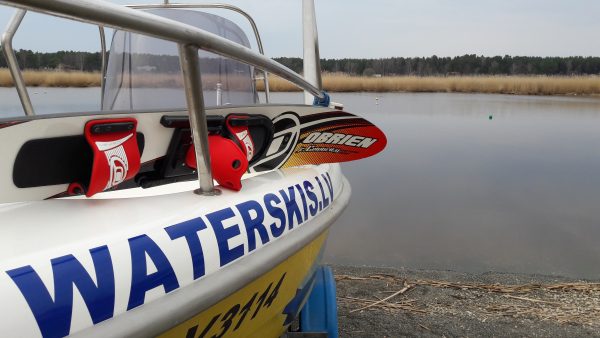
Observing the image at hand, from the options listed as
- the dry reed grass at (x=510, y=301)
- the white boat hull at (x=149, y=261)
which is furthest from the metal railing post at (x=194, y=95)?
the dry reed grass at (x=510, y=301)

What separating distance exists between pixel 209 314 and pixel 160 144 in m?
0.55

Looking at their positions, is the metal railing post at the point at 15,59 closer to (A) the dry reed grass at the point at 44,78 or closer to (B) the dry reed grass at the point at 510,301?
(A) the dry reed grass at the point at 44,78

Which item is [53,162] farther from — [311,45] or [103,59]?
[311,45]

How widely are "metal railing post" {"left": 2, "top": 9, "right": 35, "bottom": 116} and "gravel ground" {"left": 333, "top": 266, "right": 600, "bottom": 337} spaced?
7.36 feet

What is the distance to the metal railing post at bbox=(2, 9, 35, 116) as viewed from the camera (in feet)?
7.76

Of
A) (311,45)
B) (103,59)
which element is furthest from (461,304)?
(103,59)

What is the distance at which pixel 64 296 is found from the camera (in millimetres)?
1073

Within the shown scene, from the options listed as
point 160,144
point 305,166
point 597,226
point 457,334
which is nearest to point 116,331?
point 160,144

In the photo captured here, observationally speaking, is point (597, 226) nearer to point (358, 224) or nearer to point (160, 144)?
point (358, 224)

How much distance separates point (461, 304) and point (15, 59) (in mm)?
3260

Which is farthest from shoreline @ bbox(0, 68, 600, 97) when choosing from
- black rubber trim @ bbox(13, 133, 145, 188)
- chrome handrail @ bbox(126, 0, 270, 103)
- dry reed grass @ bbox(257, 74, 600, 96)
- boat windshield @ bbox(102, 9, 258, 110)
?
black rubber trim @ bbox(13, 133, 145, 188)

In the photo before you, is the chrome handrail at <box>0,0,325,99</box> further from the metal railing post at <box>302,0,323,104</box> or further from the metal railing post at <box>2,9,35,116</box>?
→ the metal railing post at <box>302,0,323,104</box>

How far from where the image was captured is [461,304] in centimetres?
382

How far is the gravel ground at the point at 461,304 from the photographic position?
3.37 m
